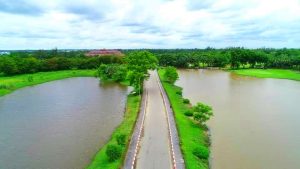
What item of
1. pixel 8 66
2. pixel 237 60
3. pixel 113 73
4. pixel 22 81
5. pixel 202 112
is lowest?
pixel 22 81

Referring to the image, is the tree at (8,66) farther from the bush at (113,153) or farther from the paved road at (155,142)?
the bush at (113,153)

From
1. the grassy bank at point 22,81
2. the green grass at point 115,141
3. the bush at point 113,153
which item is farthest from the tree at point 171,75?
the bush at point 113,153

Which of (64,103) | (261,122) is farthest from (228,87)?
(64,103)

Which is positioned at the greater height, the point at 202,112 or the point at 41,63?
the point at 41,63

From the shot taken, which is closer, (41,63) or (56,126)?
(56,126)

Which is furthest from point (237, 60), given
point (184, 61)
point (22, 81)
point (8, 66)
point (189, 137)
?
point (189, 137)

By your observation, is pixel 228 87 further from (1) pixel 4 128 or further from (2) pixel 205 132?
(1) pixel 4 128

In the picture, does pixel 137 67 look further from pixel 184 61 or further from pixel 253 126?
pixel 184 61
